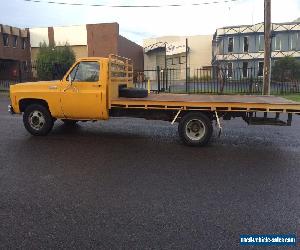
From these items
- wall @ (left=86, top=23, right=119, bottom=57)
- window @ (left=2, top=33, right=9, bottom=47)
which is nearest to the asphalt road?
window @ (left=2, top=33, right=9, bottom=47)

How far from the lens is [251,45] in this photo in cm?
4691

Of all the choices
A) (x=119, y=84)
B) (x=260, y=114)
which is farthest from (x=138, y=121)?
(x=260, y=114)

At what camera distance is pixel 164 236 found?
4.03 m

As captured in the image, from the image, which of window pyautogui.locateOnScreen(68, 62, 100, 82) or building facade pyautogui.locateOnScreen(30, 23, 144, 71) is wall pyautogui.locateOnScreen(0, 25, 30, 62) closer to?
building facade pyautogui.locateOnScreen(30, 23, 144, 71)

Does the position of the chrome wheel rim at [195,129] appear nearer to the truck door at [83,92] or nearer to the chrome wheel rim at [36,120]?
the truck door at [83,92]

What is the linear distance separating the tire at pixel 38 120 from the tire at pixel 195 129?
12.4 feet

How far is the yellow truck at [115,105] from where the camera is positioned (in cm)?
841

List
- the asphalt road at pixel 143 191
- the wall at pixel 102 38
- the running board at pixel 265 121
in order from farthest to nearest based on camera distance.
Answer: the wall at pixel 102 38 < the running board at pixel 265 121 < the asphalt road at pixel 143 191

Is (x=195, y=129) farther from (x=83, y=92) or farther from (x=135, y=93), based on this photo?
(x=83, y=92)

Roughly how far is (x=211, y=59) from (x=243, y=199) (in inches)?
2298

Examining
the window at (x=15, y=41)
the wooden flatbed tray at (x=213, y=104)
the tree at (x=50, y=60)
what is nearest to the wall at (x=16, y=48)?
the window at (x=15, y=41)

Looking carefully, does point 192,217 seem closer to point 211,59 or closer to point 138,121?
point 138,121

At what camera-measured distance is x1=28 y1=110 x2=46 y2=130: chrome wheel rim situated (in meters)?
9.65

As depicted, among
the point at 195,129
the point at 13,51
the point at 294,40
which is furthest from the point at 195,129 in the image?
the point at 13,51
